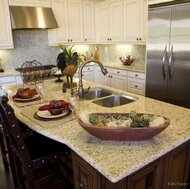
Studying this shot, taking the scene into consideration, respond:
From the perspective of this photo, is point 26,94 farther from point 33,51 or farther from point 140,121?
point 33,51

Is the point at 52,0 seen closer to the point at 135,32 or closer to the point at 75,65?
the point at 135,32

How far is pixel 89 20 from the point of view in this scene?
16.3ft

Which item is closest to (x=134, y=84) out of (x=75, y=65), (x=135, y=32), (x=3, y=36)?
(x=135, y=32)

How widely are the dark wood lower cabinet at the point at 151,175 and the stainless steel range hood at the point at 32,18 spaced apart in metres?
3.34

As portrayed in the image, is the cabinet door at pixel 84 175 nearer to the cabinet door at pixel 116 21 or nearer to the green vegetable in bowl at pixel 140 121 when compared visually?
the green vegetable in bowl at pixel 140 121

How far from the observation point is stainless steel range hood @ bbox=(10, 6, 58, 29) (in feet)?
12.6

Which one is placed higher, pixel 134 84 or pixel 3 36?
pixel 3 36

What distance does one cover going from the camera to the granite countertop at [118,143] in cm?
99

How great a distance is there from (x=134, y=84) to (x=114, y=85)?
653mm

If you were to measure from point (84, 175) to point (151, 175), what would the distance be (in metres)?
0.41

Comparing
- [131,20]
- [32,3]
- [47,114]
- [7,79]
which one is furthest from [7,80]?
[131,20]

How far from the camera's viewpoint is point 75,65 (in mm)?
2352

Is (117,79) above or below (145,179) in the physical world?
above

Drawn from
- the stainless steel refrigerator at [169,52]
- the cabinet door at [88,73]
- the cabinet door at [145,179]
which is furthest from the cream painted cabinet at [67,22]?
the cabinet door at [145,179]
